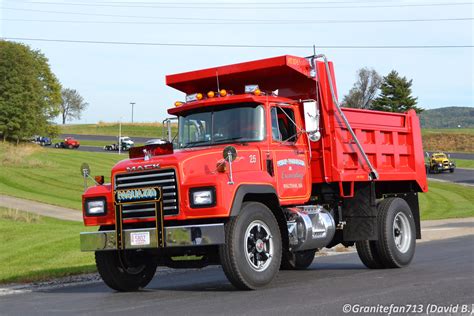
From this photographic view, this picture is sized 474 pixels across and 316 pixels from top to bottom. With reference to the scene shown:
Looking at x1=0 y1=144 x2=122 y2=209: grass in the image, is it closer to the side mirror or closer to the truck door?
the truck door

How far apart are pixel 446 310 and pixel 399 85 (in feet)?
264

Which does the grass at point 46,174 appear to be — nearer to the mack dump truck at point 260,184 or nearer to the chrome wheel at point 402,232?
the chrome wheel at point 402,232

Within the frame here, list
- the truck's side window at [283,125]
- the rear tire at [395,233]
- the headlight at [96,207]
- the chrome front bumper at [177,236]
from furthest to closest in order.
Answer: the rear tire at [395,233] → the truck's side window at [283,125] → the headlight at [96,207] → the chrome front bumper at [177,236]

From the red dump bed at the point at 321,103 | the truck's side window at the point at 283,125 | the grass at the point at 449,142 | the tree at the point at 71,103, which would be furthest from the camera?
the tree at the point at 71,103

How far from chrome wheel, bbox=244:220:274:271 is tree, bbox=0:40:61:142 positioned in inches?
2557

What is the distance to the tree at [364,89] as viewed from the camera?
298 ft

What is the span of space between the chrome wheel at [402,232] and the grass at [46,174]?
1073 inches

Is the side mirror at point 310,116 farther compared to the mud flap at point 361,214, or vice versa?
the mud flap at point 361,214

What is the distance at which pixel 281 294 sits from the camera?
29.8 feet

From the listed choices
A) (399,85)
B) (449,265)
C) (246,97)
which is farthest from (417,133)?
(399,85)

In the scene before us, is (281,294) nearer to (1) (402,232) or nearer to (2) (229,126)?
(2) (229,126)

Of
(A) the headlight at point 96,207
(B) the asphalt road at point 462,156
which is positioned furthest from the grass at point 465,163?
(A) the headlight at point 96,207

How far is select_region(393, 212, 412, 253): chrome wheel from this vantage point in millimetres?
12711

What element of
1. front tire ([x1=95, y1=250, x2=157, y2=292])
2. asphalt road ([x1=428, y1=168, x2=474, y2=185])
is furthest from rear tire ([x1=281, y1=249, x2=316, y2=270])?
asphalt road ([x1=428, y1=168, x2=474, y2=185])
